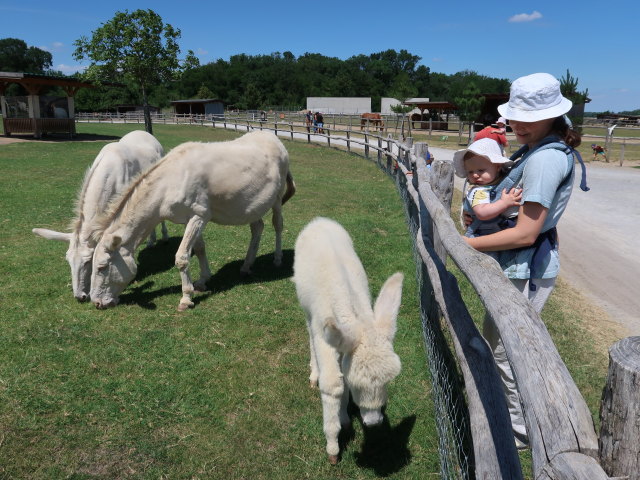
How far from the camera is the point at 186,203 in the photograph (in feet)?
17.9

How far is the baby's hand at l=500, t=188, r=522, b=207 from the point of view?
A: 8.06 ft

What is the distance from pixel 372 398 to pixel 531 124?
Result: 5.73ft

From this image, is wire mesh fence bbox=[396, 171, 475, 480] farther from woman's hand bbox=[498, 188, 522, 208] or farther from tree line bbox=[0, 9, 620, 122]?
tree line bbox=[0, 9, 620, 122]

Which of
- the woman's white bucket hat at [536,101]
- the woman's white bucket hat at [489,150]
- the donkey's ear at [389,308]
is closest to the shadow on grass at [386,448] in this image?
the donkey's ear at [389,308]

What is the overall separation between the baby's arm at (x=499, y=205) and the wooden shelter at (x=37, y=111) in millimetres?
28621

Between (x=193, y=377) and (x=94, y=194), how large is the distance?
3.10 m

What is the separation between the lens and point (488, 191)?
8.86 ft

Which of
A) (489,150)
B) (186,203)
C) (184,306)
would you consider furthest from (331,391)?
(186,203)

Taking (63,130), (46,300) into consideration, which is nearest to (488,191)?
(46,300)

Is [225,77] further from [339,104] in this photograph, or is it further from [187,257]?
[187,257]

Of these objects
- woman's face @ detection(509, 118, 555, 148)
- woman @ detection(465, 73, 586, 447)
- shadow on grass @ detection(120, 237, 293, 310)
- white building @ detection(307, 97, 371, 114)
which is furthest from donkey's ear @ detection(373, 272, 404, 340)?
white building @ detection(307, 97, 371, 114)

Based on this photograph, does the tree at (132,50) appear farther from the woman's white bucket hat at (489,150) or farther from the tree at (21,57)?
the tree at (21,57)

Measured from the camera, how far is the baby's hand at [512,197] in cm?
246

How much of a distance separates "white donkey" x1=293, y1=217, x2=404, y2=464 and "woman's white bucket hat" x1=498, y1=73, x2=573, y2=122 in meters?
1.30
